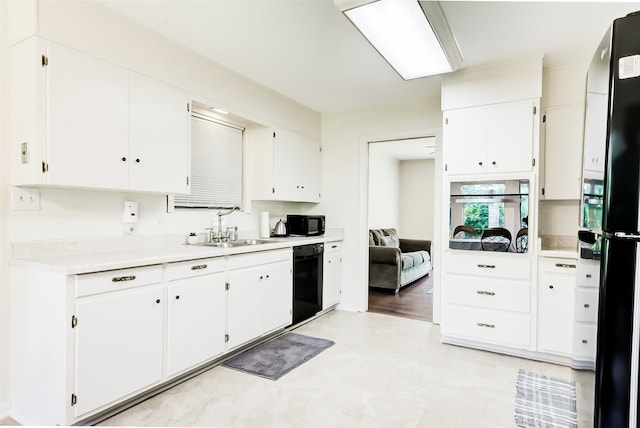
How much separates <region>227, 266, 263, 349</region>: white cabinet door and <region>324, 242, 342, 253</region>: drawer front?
47.6 inches

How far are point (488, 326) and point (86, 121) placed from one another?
3361mm

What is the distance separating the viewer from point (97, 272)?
1919 mm

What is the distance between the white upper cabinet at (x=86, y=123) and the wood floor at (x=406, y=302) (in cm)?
300

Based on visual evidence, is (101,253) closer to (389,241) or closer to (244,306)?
(244,306)

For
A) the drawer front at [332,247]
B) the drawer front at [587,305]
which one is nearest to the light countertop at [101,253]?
the drawer front at [332,247]

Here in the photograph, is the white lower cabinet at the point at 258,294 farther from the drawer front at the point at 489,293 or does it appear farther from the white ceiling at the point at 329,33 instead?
the white ceiling at the point at 329,33

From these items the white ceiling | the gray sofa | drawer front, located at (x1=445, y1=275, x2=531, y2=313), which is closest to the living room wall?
the gray sofa

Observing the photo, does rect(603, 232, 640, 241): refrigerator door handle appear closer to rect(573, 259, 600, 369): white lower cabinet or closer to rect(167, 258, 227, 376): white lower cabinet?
rect(573, 259, 600, 369): white lower cabinet

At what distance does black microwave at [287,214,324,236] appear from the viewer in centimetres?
418

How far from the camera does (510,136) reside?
304 centimetres

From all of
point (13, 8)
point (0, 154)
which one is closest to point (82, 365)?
point (0, 154)

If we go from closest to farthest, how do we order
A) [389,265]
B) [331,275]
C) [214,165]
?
[214,165], [331,275], [389,265]

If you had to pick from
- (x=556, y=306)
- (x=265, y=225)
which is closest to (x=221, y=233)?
(x=265, y=225)

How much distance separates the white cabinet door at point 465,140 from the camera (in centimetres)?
315
